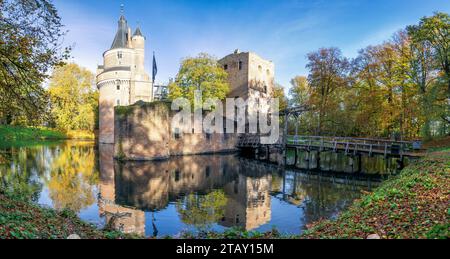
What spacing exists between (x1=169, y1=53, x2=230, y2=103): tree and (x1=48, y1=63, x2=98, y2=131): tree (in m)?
23.1

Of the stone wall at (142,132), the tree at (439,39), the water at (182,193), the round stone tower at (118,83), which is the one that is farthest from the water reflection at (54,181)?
the round stone tower at (118,83)

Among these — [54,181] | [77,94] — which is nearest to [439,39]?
[54,181]

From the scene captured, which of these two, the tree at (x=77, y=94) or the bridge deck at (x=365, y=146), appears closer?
the bridge deck at (x=365, y=146)

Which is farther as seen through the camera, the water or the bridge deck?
the bridge deck

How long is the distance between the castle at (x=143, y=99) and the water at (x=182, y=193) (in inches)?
117

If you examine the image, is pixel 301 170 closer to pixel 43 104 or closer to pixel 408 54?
pixel 408 54

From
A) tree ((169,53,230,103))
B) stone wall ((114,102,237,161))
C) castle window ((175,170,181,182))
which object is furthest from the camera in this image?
tree ((169,53,230,103))

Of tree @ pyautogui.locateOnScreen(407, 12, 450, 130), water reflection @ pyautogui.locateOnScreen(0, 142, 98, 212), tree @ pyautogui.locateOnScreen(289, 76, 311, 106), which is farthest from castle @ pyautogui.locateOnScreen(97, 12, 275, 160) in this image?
tree @ pyautogui.locateOnScreen(407, 12, 450, 130)

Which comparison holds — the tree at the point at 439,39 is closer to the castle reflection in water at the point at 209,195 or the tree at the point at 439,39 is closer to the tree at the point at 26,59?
the castle reflection in water at the point at 209,195

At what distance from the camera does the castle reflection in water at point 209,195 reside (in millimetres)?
10766

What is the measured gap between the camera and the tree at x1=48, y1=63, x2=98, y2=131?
4881cm

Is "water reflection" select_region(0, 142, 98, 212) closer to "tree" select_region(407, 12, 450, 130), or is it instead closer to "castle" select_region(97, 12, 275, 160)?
"castle" select_region(97, 12, 275, 160)

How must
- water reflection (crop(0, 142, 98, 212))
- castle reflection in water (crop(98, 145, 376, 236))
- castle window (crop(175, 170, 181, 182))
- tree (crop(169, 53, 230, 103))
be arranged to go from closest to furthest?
castle reflection in water (crop(98, 145, 376, 236)) → water reflection (crop(0, 142, 98, 212)) → castle window (crop(175, 170, 181, 182)) → tree (crop(169, 53, 230, 103))

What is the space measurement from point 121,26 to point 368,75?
1489 inches
